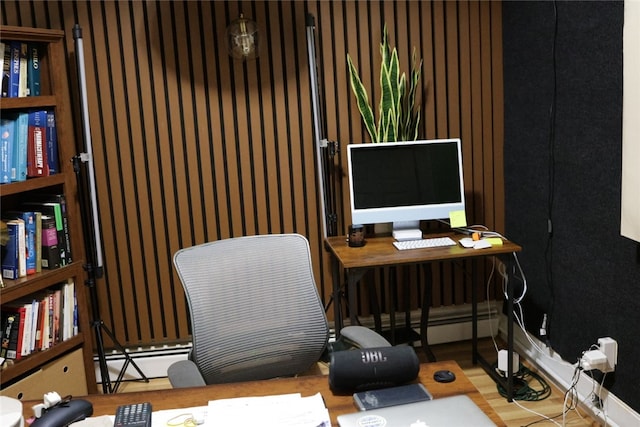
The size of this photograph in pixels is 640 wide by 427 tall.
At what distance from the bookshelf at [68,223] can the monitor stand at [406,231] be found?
5.15 ft

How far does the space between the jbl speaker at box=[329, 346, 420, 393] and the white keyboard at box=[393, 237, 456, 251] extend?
1365 millimetres

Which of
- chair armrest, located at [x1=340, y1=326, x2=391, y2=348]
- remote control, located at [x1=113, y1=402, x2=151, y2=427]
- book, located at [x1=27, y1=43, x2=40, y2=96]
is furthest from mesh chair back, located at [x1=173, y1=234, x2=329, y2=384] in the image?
book, located at [x1=27, y1=43, x2=40, y2=96]

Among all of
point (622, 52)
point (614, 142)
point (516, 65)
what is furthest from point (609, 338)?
point (516, 65)

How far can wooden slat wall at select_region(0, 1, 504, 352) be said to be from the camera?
3223mm

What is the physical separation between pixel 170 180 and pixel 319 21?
1.18 metres

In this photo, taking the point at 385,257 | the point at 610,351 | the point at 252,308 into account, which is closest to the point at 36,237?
the point at 252,308

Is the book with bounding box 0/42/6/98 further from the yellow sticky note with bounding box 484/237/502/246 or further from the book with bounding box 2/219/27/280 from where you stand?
the yellow sticky note with bounding box 484/237/502/246

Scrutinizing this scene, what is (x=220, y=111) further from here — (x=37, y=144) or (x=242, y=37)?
(x=37, y=144)

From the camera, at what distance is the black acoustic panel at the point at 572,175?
2.60m

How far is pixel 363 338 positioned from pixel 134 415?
83 cm

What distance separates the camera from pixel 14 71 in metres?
2.71

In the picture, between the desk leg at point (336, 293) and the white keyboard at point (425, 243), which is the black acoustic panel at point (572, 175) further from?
the desk leg at point (336, 293)

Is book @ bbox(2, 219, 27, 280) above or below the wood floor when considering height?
above

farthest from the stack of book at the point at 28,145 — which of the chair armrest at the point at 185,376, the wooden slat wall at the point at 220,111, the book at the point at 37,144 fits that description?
the chair armrest at the point at 185,376
